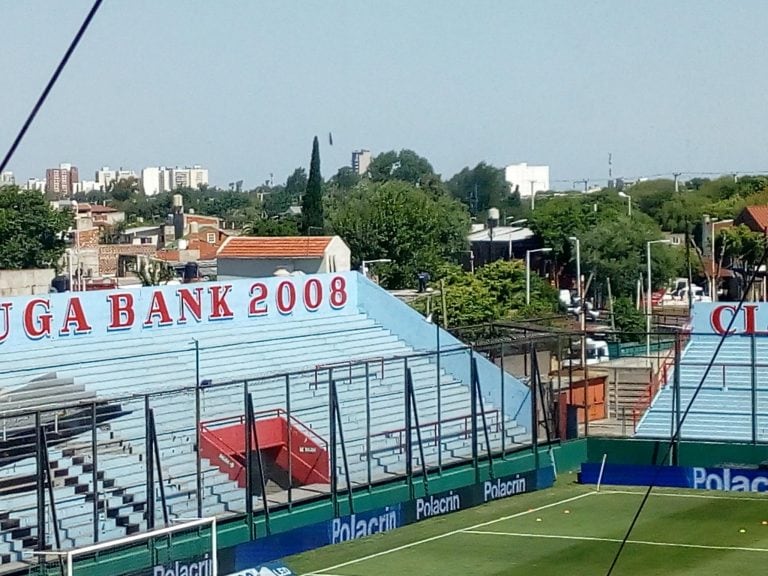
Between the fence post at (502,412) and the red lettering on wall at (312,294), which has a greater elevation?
the red lettering on wall at (312,294)

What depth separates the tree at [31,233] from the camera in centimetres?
7688

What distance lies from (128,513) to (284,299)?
15326 mm

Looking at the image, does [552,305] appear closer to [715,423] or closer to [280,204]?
[715,423]

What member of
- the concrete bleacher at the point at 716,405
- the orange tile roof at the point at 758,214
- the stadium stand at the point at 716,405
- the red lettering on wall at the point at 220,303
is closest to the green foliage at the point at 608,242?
the orange tile roof at the point at 758,214

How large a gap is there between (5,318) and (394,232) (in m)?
53.4

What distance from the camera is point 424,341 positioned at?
35.5 m

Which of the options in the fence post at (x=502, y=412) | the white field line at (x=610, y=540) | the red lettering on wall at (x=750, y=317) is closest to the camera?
the white field line at (x=610, y=540)

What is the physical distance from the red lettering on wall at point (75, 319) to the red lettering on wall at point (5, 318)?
4.50 ft

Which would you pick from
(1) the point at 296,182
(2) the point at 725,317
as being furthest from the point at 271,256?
(1) the point at 296,182

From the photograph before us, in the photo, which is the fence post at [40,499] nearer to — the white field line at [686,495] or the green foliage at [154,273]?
the white field line at [686,495]

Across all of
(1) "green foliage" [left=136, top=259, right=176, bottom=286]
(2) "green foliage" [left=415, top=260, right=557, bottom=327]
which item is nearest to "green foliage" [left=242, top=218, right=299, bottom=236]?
(2) "green foliage" [left=415, top=260, right=557, bottom=327]

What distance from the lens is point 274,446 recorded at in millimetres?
24094

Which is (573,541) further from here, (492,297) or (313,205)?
(313,205)

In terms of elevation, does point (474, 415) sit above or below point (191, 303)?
below
